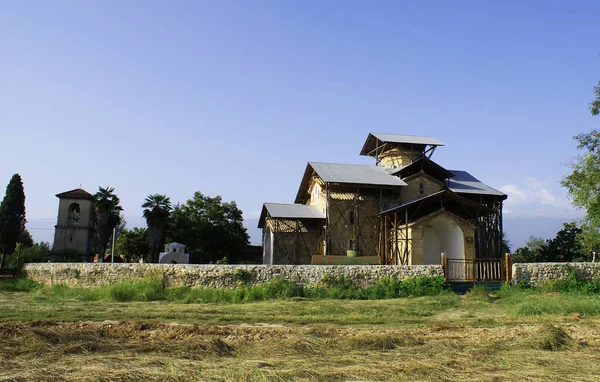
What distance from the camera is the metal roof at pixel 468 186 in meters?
31.7

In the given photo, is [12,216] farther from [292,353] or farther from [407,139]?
[292,353]

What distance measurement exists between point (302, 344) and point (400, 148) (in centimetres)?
2928

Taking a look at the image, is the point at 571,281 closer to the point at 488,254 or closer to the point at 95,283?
the point at 488,254

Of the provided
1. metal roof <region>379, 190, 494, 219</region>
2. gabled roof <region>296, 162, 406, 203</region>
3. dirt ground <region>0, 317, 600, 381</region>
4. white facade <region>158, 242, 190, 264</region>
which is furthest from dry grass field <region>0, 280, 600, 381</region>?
white facade <region>158, 242, 190, 264</region>

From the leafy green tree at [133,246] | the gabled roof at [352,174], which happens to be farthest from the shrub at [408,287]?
the leafy green tree at [133,246]

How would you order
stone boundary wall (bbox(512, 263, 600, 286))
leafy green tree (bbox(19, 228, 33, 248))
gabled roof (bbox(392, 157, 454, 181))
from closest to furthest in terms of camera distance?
1. stone boundary wall (bbox(512, 263, 600, 286))
2. gabled roof (bbox(392, 157, 454, 181))
3. leafy green tree (bbox(19, 228, 33, 248))

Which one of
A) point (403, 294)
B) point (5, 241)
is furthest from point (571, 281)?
point (5, 241)

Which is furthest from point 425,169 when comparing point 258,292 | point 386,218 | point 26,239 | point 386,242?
point 26,239

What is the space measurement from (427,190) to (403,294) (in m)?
14.7

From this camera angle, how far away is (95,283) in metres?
21.1

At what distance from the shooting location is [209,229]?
133 ft

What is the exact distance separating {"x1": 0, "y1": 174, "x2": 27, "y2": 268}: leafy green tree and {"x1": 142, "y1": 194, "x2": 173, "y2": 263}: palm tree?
10.1m

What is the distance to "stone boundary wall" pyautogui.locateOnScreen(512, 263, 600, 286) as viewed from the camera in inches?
800

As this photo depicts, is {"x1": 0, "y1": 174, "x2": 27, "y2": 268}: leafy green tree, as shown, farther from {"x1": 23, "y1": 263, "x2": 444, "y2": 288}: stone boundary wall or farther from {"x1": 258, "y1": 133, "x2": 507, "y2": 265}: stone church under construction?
{"x1": 23, "y1": 263, "x2": 444, "y2": 288}: stone boundary wall
